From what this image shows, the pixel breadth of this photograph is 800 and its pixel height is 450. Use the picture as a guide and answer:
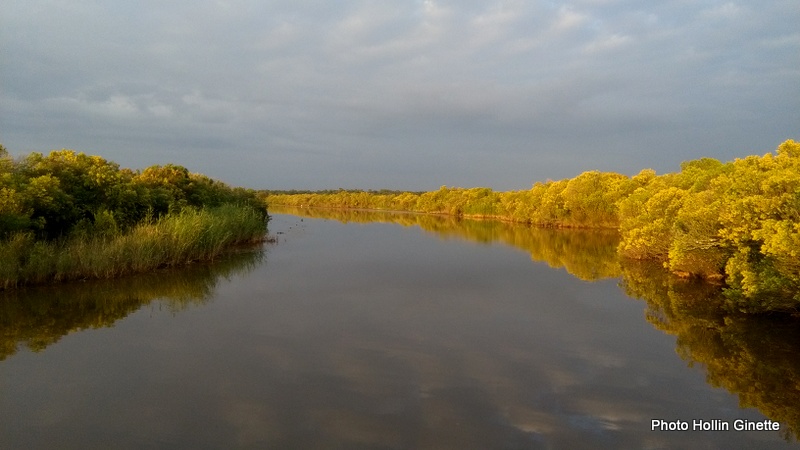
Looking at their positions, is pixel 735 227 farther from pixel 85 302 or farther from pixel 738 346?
pixel 85 302

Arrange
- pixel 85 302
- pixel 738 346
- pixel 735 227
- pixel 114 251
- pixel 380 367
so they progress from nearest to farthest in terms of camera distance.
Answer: pixel 380 367
pixel 738 346
pixel 735 227
pixel 85 302
pixel 114 251

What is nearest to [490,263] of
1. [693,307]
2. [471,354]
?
[693,307]

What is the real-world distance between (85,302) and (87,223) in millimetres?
4745

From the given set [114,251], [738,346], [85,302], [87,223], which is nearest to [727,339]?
[738,346]

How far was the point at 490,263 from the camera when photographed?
72.3 feet

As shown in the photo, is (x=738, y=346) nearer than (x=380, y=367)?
No

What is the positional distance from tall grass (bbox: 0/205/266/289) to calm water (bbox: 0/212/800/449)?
0.57m

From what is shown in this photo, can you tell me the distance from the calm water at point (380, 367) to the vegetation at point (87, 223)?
72cm

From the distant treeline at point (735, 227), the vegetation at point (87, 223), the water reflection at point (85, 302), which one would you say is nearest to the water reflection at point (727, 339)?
the distant treeline at point (735, 227)

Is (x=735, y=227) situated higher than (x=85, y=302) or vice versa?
(x=735, y=227)

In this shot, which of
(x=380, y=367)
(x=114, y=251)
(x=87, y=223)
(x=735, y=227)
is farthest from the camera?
(x=87, y=223)

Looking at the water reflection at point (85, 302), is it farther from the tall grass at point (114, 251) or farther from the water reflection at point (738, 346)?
the water reflection at point (738, 346)

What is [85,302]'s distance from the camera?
12.4 meters

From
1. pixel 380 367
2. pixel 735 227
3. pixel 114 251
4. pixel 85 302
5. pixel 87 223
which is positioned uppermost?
pixel 735 227
